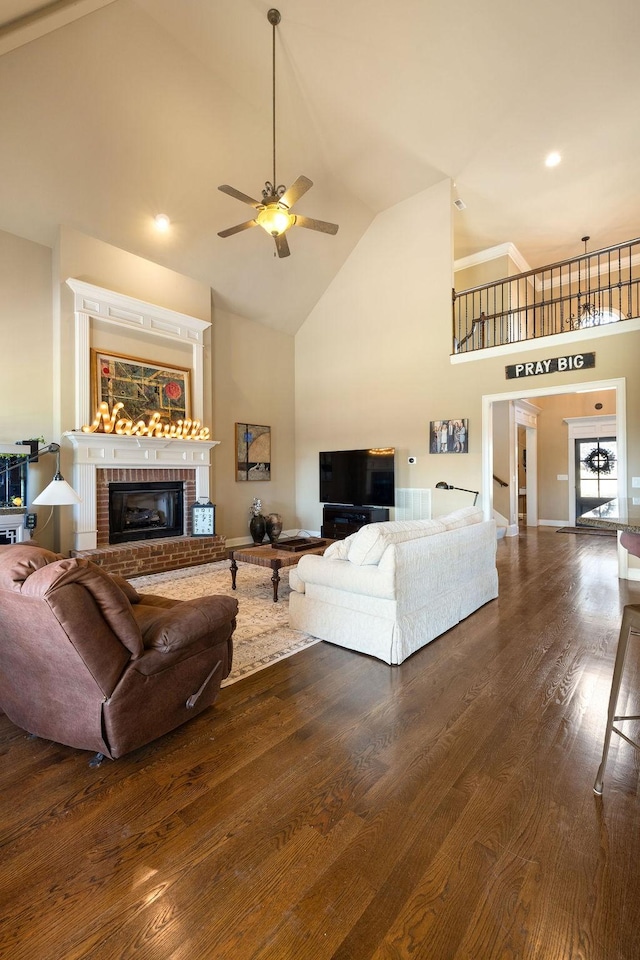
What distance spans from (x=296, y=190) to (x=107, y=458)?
12.5 feet

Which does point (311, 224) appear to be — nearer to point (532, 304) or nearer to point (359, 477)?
point (359, 477)

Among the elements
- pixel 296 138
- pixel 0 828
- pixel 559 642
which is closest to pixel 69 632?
pixel 0 828

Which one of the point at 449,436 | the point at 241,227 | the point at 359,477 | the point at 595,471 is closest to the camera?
the point at 241,227

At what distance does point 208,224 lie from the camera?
5762 mm

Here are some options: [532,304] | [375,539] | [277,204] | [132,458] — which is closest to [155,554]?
[132,458]

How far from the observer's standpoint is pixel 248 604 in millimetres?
4008

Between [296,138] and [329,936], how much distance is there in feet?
23.1

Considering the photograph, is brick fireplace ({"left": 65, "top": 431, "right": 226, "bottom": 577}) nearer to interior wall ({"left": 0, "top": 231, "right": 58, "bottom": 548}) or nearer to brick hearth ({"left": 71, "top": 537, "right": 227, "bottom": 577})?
brick hearth ({"left": 71, "top": 537, "right": 227, "bottom": 577})

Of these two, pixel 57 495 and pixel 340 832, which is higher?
pixel 57 495

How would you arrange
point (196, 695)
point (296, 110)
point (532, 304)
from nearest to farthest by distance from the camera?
1. point (196, 695)
2. point (296, 110)
3. point (532, 304)

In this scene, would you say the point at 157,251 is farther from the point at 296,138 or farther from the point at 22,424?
the point at 22,424

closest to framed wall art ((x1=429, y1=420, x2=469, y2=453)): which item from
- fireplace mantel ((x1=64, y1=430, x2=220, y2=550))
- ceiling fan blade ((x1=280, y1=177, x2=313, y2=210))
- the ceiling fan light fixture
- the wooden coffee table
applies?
the wooden coffee table

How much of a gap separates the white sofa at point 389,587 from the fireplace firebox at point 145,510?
334cm

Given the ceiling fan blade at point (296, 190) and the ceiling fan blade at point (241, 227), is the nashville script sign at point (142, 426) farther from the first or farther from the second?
the ceiling fan blade at point (296, 190)
